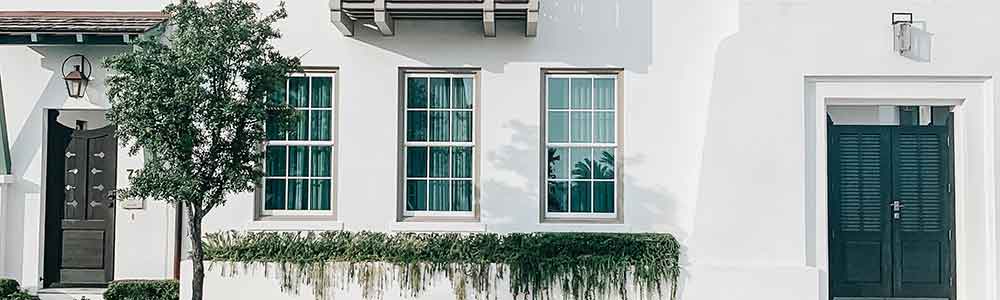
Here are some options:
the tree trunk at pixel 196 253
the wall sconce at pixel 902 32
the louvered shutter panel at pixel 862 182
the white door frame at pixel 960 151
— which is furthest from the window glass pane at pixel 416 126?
the wall sconce at pixel 902 32

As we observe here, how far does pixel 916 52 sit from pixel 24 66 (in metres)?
10.0

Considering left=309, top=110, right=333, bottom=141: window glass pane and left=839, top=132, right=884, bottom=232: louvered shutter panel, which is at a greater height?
left=309, top=110, right=333, bottom=141: window glass pane

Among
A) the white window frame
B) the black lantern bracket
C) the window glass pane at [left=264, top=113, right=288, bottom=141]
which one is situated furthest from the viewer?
the white window frame

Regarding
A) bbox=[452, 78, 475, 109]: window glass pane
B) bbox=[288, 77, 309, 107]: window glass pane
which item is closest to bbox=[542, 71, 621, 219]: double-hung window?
bbox=[452, 78, 475, 109]: window glass pane

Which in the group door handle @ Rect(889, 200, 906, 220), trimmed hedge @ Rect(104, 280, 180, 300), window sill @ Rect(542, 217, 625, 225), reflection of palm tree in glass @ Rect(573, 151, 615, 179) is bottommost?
trimmed hedge @ Rect(104, 280, 180, 300)

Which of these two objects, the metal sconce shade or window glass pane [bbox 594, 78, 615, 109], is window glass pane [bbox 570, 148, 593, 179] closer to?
window glass pane [bbox 594, 78, 615, 109]

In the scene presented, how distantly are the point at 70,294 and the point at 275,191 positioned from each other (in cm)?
271

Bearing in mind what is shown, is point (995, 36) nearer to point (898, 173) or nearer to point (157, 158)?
point (898, 173)

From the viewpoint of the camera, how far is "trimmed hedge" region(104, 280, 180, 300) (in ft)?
33.1

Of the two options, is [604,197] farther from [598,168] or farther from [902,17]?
[902,17]

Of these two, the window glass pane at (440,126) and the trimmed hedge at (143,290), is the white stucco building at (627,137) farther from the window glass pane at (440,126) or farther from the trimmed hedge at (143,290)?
the trimmed hedge at (143,290)

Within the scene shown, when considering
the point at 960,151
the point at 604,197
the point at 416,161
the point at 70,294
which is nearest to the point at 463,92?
the point at 416,161

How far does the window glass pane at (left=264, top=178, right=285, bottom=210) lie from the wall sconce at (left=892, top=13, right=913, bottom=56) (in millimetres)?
6884

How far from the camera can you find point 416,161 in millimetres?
10320
